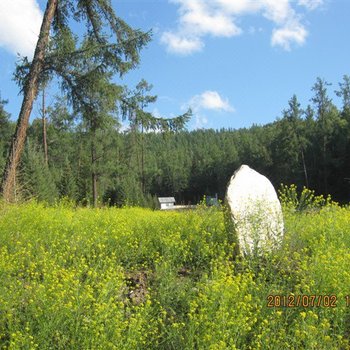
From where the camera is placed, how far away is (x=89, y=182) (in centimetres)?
3866

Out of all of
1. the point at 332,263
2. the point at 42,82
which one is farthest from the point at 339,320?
the point at 42,82

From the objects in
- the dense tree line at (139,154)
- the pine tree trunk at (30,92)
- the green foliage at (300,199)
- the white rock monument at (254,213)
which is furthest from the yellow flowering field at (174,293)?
the dense tree line at (139,154)

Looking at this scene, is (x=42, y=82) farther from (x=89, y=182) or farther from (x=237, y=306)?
(x=89, y=182)

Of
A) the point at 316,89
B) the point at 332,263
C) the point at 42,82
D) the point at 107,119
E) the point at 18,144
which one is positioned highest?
the point at 316,89

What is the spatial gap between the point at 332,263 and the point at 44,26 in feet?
32.7

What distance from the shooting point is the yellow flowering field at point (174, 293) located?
12.1ft

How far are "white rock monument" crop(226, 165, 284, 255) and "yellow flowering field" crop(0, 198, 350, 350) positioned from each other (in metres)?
0.19

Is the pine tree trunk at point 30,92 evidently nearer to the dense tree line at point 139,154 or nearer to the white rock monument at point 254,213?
the white rock monument at point 254,213

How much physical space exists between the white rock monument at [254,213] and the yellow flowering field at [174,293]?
0.19 metres

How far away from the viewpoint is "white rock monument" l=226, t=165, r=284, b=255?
18.5 ft

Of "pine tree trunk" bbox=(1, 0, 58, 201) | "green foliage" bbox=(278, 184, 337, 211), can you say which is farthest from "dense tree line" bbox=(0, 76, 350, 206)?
"green foliage" bbox=(278, 184, 337, 211)
